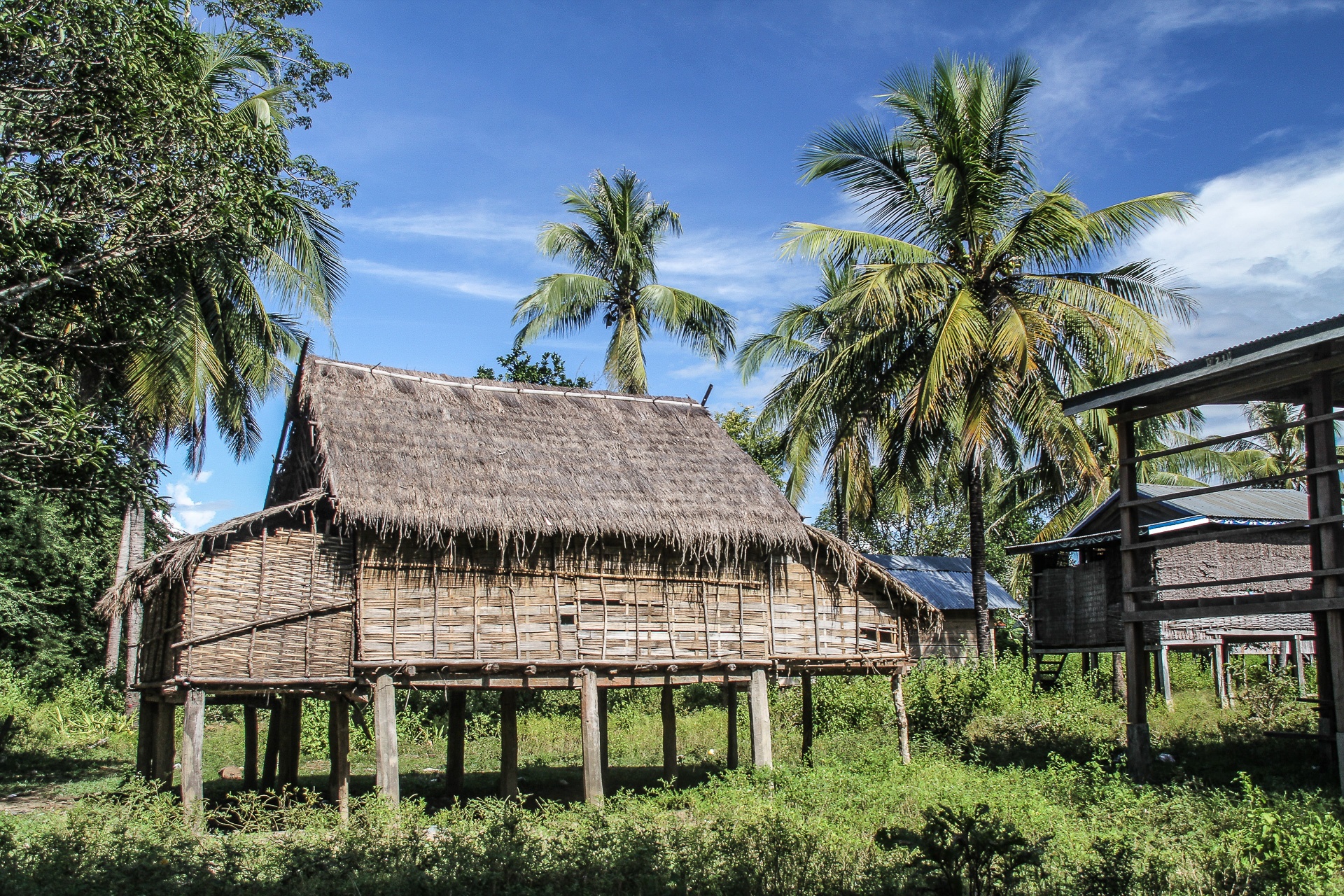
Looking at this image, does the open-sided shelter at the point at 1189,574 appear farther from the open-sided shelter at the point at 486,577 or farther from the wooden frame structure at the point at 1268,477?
the wooden frame structure at the point at 1268,477

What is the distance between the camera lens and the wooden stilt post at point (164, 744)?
13438 millimetres

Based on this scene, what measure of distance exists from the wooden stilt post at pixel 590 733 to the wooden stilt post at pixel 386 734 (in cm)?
235

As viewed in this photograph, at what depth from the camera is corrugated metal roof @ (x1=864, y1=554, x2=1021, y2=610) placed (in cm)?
2588

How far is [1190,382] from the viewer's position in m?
11.9

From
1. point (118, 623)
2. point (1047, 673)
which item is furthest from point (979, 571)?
point (118, 623)

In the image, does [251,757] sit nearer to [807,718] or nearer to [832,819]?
[807,718]

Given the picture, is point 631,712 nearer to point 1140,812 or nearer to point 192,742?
point 192,742

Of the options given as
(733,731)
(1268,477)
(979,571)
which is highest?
(1268,477)

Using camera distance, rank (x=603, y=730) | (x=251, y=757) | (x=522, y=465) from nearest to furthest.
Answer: (x=522, y=465), (x=251, y=757), (x=603, y=730)

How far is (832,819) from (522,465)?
247 inches

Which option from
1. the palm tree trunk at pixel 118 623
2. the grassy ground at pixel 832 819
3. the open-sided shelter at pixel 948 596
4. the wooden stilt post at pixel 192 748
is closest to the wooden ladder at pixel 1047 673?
the grassy ground at pixel 832 819

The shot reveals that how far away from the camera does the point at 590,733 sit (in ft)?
45.0

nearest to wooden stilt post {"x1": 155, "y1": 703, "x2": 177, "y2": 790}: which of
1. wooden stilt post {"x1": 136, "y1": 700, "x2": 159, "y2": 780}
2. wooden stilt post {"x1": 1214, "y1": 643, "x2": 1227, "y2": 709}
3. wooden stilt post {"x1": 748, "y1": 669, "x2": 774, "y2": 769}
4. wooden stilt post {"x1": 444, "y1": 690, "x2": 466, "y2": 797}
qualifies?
wooden stilt post {"x1": 136, "y1": 700, "x2": 159, "y2": 780}

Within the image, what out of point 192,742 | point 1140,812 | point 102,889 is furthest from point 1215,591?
point 102,889
